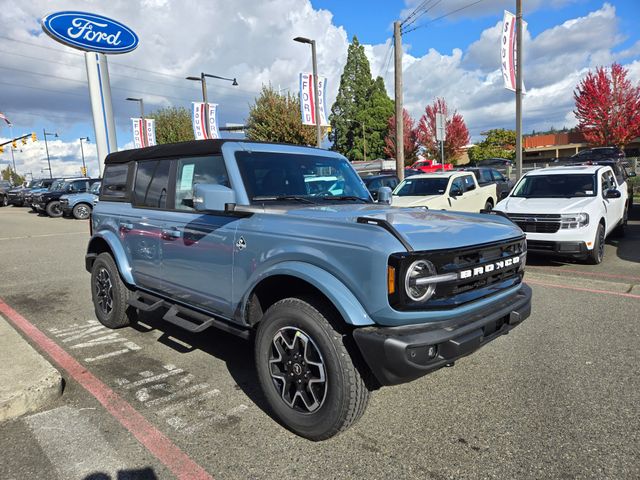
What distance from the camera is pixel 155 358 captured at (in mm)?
4297

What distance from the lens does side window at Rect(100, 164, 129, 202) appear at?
487cm

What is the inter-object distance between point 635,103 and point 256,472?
130 ft

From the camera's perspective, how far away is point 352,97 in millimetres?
52594

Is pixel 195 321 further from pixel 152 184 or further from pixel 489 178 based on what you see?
pixel 489 178

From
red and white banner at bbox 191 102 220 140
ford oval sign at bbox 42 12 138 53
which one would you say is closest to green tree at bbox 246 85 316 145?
red and white banner at bbox 191 102 220 140

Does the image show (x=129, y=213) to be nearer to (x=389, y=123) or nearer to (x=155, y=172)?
(x=155, y=172)

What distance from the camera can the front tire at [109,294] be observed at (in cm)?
484

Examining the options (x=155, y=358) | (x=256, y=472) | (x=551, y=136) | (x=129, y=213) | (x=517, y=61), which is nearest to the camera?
(x=256, y=472)

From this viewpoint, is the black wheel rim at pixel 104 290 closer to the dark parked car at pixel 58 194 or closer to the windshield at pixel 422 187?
the windshield at pixel 422 187

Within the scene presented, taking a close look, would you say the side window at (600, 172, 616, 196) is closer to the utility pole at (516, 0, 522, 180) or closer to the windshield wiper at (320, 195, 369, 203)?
the windshield wiper at (320, 195, 369, 203)

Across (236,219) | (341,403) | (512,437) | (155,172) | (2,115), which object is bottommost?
(512,437)

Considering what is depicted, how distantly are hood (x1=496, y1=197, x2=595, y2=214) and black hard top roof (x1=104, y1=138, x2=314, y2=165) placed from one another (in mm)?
5826

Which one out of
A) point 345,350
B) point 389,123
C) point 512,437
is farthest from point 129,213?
point 389,123

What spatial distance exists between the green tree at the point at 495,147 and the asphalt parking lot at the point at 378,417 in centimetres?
4965
